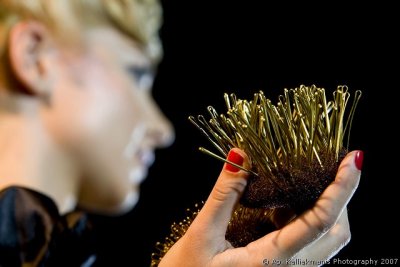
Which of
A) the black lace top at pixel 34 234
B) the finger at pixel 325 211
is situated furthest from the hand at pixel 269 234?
the black lace top at pixel 34 234

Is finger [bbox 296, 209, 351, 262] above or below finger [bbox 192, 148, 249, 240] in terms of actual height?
below

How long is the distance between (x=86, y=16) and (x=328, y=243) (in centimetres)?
54

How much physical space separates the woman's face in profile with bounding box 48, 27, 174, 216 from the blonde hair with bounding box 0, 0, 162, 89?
0.02 metres

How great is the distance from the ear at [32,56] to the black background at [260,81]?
1.88 feet

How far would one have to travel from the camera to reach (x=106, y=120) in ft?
3.28

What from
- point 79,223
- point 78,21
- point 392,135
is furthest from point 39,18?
point 392,135

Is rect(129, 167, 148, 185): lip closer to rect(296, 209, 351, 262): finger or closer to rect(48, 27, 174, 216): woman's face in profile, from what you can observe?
rect(48, 27, 174, 216): woman's face in profile

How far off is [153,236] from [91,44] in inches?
28.4

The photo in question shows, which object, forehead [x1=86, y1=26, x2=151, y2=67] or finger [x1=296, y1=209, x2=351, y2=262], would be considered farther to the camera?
forehead [x1=86, y1=26, x2=151, y2=67]

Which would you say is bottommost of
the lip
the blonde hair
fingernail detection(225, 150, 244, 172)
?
the lip

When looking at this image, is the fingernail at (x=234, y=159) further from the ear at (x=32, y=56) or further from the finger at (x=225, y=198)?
the ear at (x=32, y=56)

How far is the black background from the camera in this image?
1417 millimetres

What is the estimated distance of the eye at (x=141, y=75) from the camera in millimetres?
1098

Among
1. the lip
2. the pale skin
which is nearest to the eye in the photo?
the pale skin
